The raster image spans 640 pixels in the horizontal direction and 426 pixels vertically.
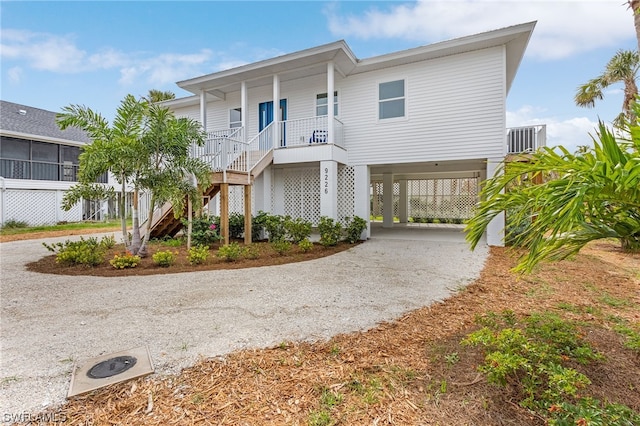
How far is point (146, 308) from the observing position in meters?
4.03

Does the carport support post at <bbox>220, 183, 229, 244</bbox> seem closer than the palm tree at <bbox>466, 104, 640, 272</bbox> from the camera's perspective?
No

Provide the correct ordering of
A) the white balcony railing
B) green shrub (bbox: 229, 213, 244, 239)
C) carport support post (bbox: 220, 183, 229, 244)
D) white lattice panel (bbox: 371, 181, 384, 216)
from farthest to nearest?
white lattice panel (bbox: 371, 181, 384, 216)
green shrub (bbox: 229, 213, 244, 239)
the white balcony railing
carport support post (bbox: 220, 183, 229, 244)

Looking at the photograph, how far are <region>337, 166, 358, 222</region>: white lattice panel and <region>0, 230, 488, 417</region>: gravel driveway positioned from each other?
431cm

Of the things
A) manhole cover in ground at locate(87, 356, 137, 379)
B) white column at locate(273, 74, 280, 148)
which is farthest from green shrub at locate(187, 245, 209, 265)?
white column at locate(273, 74, 280, 148)

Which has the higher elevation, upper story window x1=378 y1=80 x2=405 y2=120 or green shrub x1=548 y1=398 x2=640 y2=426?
upper story window x1=378 y1=80 x2=405 y2=120

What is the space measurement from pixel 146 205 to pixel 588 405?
10514 millimetres

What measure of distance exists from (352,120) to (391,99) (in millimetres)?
1429

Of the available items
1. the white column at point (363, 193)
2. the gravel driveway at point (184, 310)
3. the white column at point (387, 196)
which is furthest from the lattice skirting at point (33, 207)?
the white column at point (387, 196)

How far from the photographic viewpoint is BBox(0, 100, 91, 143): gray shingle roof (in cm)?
1623

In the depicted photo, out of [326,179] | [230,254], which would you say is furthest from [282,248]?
[326,179]

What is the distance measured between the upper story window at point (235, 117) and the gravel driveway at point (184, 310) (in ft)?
27.6

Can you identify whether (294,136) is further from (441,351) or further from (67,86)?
(67,86)

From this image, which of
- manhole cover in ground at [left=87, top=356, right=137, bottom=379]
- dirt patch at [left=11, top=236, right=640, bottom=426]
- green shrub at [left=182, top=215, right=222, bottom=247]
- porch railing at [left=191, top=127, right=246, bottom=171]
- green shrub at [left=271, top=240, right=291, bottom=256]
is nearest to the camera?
dirt patch at [left=11, top=236, right=640, bottom=426]

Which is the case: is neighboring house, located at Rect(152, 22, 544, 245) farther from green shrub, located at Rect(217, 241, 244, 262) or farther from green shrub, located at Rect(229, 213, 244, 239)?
green shrub, located at Rect(217, 241, 244, 262)
